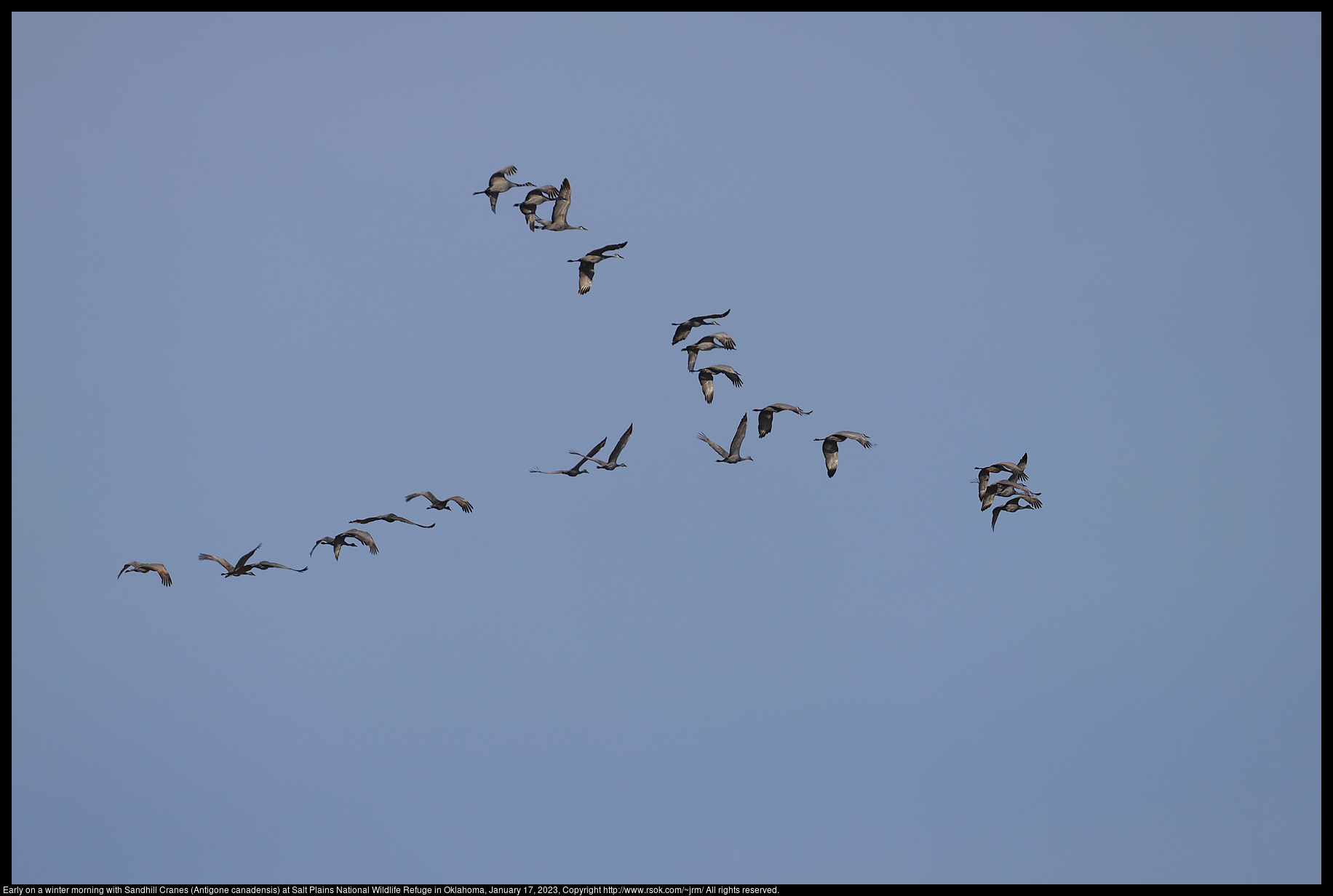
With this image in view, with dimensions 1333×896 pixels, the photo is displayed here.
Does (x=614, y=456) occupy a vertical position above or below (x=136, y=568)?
above

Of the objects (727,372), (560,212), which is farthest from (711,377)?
(560,212)

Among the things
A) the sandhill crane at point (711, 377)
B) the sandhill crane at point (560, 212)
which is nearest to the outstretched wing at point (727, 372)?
the sandhill crane at point (711, 377)

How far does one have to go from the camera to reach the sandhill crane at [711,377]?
8875 cm

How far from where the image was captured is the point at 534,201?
284ft

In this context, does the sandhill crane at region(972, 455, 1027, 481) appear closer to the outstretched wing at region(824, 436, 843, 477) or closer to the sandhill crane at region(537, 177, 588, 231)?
the outstretched wing at region(824, 436, 843, 477)

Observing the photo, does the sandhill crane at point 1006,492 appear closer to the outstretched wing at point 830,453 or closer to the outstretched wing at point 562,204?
the outstretched wing at point 830,453

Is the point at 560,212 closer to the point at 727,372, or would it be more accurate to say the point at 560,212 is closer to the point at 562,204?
the point at 562,204

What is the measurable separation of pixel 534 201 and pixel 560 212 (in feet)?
4.05

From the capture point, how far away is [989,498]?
90.0m
